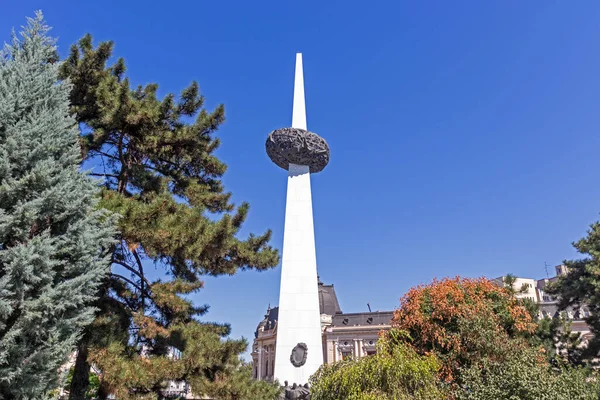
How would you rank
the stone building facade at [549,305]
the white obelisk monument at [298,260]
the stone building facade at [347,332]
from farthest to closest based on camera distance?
the stone building facade at [347,332] < the stone building facade at [549,305] < the white obelisk monument at [298,260]

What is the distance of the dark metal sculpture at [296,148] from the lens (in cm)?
1995

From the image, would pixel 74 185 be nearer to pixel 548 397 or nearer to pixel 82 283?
pixel 82 283

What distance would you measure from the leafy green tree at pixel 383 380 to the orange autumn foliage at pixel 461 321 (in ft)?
14.5

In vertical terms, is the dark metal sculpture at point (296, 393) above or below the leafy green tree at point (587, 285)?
below

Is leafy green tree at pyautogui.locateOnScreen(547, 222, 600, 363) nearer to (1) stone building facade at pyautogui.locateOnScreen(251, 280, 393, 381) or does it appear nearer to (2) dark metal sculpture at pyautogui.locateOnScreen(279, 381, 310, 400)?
(2) dark metal sculpture at pyautogui.locateOnScreen(279, 381, 310, 400)

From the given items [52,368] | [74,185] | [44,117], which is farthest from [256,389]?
[44,117]

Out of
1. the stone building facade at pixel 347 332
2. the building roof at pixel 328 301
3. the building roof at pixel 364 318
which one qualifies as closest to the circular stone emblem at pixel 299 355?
the stone building facade at pixel 347 332

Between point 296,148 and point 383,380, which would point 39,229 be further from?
point 296,148

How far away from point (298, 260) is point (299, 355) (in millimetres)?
3796

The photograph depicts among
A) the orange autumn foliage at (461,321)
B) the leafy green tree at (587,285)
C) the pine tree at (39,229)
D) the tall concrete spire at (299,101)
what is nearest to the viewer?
the pine tree at (39,229)

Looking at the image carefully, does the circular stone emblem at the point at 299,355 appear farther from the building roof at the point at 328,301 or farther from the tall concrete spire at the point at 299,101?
the building roof at the point at 328,301

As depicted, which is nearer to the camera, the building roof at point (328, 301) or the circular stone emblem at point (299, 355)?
the circular stone emblem at point (299, 355)

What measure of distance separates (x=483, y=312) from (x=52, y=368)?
46.4 ft

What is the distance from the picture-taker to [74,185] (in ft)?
28.1
